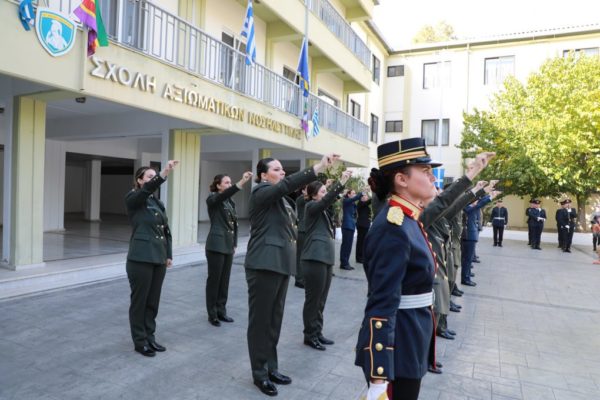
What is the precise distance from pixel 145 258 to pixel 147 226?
13.7 inches

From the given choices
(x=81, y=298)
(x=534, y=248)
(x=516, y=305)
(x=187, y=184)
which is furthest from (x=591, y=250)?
(x=81, y=298)

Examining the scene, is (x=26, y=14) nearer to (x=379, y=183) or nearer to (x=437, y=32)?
(x=379, y=183)

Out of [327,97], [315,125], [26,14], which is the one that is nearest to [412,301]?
[26,14]

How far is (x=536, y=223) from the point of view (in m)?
17.4

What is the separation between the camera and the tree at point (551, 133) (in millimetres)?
18328

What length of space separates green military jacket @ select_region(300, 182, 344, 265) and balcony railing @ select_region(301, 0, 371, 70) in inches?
402

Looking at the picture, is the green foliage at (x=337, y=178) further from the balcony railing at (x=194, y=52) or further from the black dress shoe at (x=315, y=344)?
the black dress shoe at (x=315, y=344)

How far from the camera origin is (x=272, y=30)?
13.8m

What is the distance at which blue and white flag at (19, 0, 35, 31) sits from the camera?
227 inches

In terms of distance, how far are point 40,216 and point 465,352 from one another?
6.87 meters

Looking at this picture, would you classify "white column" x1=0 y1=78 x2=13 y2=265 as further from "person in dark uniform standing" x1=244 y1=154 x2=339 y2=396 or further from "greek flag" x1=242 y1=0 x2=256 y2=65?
"person in dark uniform standing" x1=244 y1=154 x2=339 y2=396

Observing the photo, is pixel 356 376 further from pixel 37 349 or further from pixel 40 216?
pixel 40 216

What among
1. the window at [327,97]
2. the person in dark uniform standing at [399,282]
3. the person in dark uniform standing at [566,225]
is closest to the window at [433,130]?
the window at [327,97]

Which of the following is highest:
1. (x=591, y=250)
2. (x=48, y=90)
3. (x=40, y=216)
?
(x=48, y=90)
